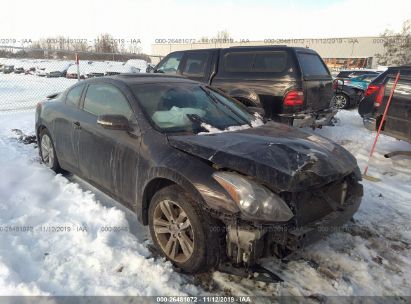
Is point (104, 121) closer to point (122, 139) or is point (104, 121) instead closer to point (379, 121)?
point (122, 139)

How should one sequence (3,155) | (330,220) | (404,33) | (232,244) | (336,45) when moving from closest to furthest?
(232,244), (330,220), (3,155), (404,33), (336,45)

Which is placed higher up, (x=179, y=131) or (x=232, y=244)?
(x=179, y=131)

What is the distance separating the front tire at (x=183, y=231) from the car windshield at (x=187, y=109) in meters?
0.73

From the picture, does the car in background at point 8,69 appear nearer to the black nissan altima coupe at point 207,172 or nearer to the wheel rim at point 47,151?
the wheel rim at point 47,151

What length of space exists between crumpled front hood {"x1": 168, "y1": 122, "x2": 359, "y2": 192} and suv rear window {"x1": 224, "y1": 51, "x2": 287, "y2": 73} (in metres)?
4.13

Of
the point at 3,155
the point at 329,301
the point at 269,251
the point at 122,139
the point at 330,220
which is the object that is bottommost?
the point at 3,155

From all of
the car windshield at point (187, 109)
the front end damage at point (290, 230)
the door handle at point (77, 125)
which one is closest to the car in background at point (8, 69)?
the door handle at point (77, 125)

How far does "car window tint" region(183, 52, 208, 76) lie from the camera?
848 centimetres

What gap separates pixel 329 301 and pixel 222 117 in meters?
2.14

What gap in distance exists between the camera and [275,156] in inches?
113

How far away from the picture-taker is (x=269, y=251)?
8.95 ft

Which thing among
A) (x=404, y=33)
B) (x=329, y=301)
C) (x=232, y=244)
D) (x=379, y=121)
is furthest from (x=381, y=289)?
(x=404, y=33)

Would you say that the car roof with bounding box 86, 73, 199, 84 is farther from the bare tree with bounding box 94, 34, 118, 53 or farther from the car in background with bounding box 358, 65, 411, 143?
the bare tree with bounding box 94, 34, 118, 53

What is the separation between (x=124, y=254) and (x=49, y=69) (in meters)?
29.7
